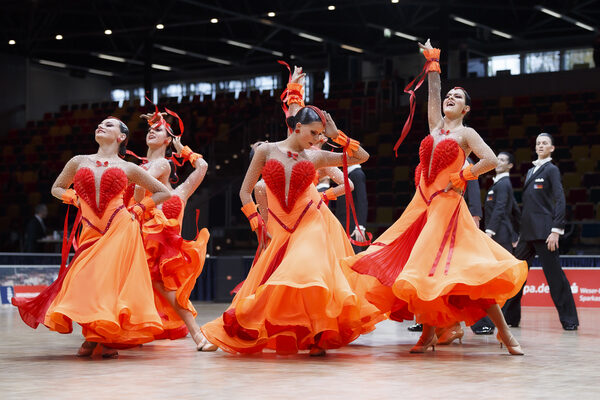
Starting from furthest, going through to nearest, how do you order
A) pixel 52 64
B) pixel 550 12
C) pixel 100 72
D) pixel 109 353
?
pixel 100 72, pixel 52 64, pixel 550 12, pixel 109 353

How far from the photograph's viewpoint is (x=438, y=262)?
5707 millimetres

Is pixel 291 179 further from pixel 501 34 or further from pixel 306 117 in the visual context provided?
pixel 501 34

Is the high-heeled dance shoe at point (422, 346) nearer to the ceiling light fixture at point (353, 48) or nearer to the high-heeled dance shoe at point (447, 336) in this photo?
the high-heeled dance shoe at point (447, 336)

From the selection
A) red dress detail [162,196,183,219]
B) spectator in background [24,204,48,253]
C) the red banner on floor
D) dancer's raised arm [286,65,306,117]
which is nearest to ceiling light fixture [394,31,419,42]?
spectator in background [24,204,48,253]

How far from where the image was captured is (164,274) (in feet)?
22.1

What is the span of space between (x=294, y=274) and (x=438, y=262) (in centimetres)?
96

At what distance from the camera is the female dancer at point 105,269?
218 inches

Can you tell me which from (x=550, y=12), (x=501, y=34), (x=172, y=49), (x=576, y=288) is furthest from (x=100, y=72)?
(x=576, y=288)

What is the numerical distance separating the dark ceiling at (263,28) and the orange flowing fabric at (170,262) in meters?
14.1

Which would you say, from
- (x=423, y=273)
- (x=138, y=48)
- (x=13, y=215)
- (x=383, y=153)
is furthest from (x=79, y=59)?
(x=423, y=273)

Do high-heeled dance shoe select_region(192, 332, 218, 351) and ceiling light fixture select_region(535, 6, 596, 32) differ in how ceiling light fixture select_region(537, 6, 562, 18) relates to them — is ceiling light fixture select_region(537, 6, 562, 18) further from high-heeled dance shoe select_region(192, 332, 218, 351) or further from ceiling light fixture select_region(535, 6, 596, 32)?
high-heeled dance shoe select_region(192, 332, 218, 351)

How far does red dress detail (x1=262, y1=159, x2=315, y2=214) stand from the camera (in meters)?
5.87

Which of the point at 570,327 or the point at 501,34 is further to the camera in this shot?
the point at 501,34

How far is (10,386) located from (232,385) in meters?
1.07
